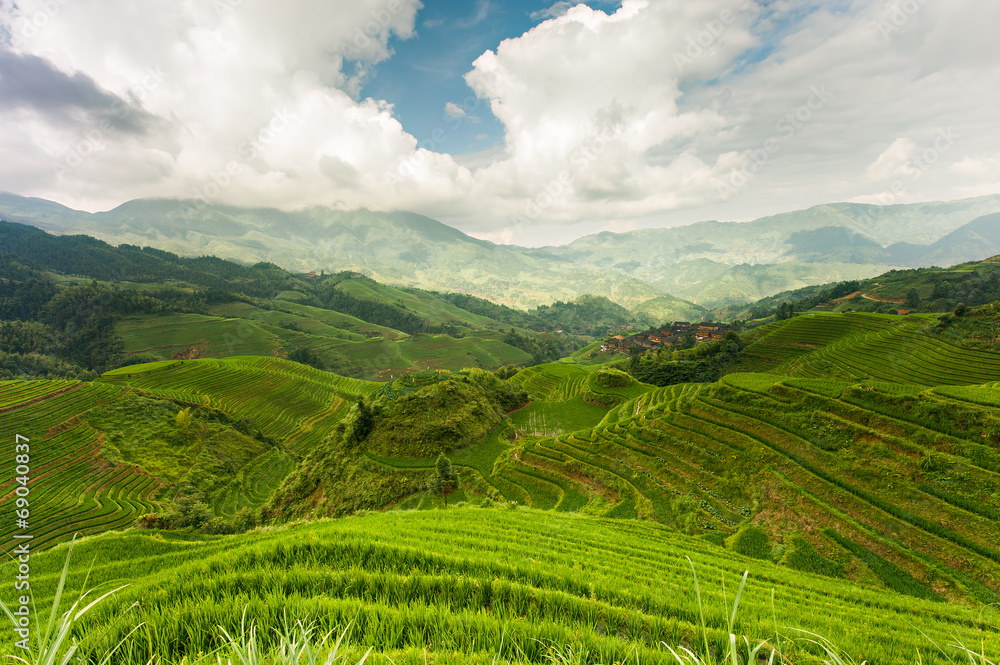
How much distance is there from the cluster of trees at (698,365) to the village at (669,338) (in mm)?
35433

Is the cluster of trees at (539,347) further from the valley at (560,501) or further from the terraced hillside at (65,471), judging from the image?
the terraced hillside at (65,471)

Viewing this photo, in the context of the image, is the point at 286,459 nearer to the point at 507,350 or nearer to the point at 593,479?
the point at 593,479

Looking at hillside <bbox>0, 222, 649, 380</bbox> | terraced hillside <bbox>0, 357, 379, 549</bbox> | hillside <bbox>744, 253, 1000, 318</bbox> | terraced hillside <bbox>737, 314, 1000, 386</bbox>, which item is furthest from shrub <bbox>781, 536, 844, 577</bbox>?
hillside <bbox>0, 222, 649, 380</bbox>

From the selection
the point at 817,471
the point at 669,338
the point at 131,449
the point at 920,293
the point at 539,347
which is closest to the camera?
the point at 817,471

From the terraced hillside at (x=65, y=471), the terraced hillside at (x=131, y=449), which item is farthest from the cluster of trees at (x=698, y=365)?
the terraced hillside at (x=65, y=471)

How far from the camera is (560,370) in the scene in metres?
59.0

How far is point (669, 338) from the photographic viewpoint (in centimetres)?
10669

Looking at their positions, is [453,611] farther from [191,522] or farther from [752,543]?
[191,522]

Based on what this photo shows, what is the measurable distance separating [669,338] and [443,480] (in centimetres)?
9982

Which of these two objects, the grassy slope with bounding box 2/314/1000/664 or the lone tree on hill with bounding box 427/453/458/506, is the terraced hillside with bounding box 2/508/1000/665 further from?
the lone tree on hill with bounding box 427/453/458/506

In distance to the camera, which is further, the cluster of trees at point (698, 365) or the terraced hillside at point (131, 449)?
the cluster of trees at point (698, 365)

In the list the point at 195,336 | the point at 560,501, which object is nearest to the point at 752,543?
the point at 560,501

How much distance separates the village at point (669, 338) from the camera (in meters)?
95.3

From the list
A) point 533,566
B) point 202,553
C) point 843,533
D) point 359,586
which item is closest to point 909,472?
point 843,533
